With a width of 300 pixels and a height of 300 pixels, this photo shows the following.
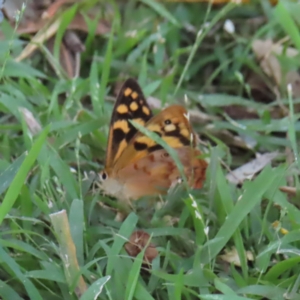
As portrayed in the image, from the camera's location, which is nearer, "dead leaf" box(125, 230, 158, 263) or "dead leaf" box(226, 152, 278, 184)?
"dead leaf" box(125, 230, 158, 263)

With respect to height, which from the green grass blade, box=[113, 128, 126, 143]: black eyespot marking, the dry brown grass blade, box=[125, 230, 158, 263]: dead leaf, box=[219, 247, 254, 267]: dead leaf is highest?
the green grass blade

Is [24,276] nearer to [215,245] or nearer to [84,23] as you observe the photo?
[215,245]

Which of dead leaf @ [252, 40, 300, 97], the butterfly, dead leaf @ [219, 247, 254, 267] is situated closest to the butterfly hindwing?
the butterfly

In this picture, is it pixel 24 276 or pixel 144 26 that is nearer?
pixel 24 276

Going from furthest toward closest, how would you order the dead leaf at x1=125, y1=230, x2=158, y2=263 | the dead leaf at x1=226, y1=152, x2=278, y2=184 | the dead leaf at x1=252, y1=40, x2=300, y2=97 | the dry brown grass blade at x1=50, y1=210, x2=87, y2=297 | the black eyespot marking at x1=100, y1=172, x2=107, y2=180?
the dead leaf at x1=252, y1=40, x2=300, y2=97 < the dead leaf at x1=226, y1=152, x2=278, y2=184 < the black eyespot marking at x1=100, y1=172, x2=107, y2=180 < the dead leaf at x1=125, y1=230, x2=158, y2=263 < the dry brown grass blade at x1=50, y1=210, x2=87, y2=297

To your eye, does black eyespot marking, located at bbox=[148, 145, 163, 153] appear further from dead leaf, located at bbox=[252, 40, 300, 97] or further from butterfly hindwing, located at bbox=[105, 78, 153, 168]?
dead leaf, located at bbox=[252, 40, 300, 97]

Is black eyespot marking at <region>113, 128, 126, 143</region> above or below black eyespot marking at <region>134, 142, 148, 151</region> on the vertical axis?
above

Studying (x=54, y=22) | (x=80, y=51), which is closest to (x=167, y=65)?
(x=80, y=51)

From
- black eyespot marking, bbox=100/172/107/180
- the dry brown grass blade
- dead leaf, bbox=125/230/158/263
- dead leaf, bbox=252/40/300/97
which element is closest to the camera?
the dry brown grass blade
